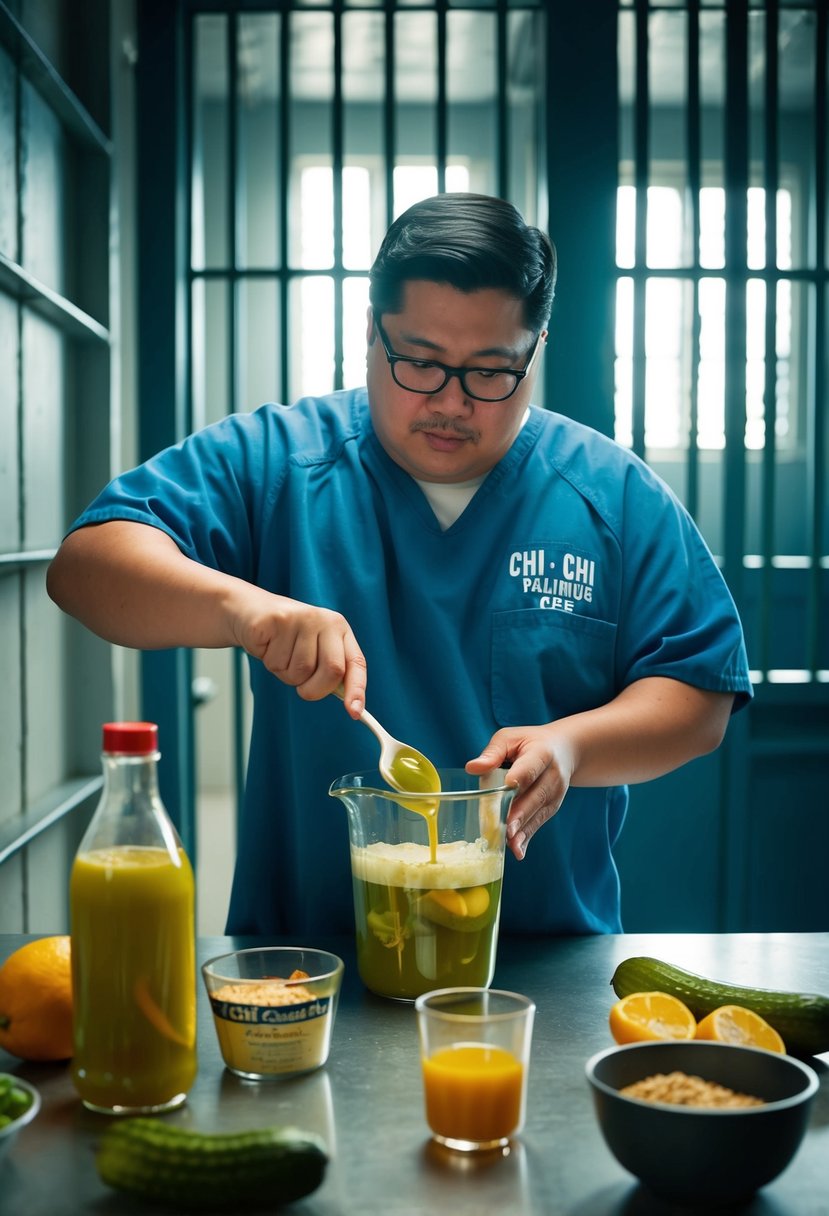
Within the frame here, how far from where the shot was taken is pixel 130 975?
898mm

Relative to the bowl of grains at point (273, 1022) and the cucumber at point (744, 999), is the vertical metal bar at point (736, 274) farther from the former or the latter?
the bowl of grains at point (273, 1022)

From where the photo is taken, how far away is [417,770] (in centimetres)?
128

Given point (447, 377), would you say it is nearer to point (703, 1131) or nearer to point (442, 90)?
point (703, 1131)

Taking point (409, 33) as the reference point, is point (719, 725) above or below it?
below

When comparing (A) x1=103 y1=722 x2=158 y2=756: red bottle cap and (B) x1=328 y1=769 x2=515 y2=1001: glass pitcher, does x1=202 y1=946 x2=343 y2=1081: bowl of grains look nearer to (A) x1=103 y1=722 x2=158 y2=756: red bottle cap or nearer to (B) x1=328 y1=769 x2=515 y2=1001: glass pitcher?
(B) x1=328 y1=769 x2=515 y2=1001: glass pitcher

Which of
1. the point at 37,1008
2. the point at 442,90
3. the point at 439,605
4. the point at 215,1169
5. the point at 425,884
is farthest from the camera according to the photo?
the point at 442,90

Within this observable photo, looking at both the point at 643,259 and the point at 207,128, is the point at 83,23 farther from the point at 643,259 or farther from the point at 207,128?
the point at 207,128

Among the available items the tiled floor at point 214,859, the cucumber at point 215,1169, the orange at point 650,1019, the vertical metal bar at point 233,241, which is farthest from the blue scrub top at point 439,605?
the tiled floor at point 214,859

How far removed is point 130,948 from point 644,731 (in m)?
0.78

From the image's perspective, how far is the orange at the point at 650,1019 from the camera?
1.03 meters

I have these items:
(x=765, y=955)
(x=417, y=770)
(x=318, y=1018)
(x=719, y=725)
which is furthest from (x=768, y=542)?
(x=318, y=1018)

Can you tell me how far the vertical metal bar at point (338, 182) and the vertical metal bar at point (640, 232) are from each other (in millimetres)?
718

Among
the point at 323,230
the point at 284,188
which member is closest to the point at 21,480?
the point at 284,188

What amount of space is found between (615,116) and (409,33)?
3068 millimetres
